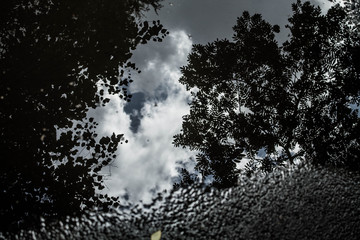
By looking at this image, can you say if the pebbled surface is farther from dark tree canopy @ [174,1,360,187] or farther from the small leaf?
dark tree canopy @ [174,1,360,187]

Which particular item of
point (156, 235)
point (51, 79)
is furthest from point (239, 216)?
point (51, 79)

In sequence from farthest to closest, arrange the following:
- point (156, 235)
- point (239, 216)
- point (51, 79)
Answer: point (51, 79) < point (239, 216) < point (156, 235)

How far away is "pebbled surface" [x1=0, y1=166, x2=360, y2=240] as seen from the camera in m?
2.03

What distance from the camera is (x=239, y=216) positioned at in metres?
2.13

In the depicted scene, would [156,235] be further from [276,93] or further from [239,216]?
[276,93]

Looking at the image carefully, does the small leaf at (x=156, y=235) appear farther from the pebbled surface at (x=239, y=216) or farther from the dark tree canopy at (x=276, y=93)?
the dark tree canopy at (x=276, y=93)

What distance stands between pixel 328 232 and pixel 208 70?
4835mm

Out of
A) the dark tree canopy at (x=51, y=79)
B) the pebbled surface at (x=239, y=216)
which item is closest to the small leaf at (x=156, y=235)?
the pebbled surface at (x=239, y=216)

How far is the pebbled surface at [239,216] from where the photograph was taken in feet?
6.67

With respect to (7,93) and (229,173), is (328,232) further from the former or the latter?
(7,93)

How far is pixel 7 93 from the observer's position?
156 inches

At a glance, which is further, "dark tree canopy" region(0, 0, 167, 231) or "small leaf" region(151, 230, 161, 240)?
"dark tree canopy" region(0, 0, 167, 231)

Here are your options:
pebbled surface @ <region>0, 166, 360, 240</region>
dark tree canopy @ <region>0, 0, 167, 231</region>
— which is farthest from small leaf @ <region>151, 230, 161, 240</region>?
dark tree canopy @ <region>0, 0, 167, 231</region>

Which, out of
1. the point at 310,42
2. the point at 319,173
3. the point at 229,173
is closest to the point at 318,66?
the point at 310,42
